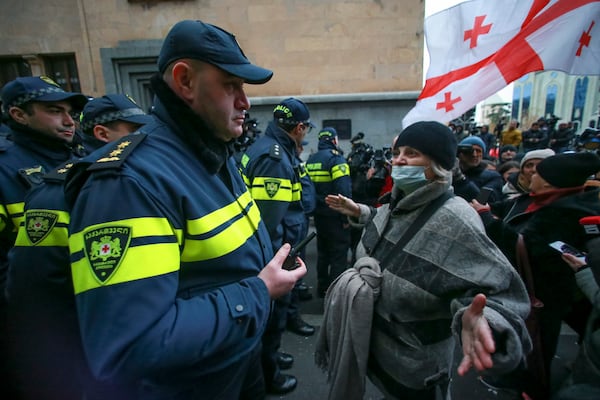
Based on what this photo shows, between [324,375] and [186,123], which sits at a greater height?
[186,123]

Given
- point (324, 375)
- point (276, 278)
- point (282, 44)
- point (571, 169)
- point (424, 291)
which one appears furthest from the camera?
point (282, 44)

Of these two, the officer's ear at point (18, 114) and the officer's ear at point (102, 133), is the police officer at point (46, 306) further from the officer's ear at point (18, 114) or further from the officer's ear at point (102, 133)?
the officer's ear at point (18, 114)

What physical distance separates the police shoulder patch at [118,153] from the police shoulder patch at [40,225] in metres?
0.59

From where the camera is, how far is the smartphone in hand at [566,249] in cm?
202

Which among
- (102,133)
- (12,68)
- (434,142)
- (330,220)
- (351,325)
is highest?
(12,68)

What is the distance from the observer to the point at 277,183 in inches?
115

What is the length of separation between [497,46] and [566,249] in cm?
164

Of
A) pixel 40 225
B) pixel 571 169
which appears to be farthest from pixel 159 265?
pixel 571 169

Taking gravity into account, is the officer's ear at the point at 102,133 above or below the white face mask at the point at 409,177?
above

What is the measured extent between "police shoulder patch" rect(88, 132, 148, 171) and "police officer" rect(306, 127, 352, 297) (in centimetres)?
324

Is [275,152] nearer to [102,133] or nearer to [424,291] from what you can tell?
[102,133]

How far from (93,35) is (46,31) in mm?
1275

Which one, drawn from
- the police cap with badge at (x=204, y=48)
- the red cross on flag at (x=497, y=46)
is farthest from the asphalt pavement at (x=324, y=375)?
the police cap with badge at (x=204, y=48)

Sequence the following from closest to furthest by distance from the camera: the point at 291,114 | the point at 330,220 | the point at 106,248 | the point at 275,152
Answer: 1. the point at 106,248
2. the point at 275,152
3. the point at 291,114
4. the point at 330,220
